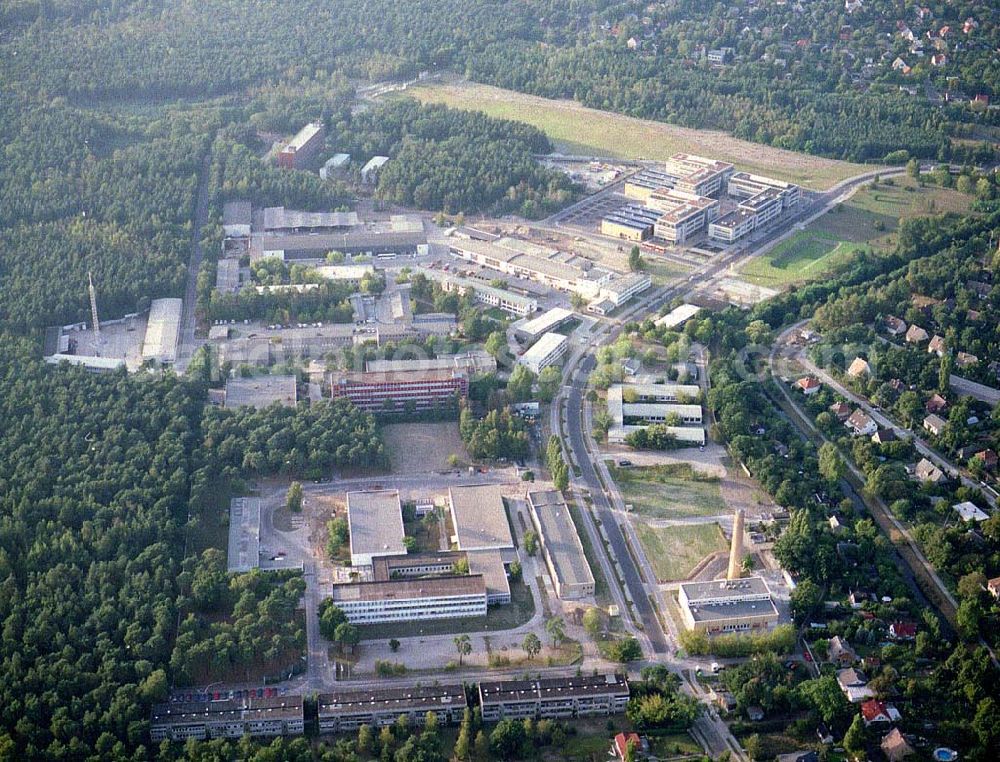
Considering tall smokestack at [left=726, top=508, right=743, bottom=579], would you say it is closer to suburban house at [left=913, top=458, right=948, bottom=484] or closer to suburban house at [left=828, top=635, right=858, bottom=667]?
suburban house at [left=828, top=635, right=858, bottom=667]

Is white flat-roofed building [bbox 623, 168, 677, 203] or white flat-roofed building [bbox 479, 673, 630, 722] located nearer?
white flat-roofed building [bbox 479, 673, 630, 722]

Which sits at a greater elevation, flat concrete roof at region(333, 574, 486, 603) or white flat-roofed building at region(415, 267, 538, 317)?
white flat-roofed building at region(415, 267, 538, 317)

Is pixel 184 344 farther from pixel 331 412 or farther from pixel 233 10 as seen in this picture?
pixel 233 10

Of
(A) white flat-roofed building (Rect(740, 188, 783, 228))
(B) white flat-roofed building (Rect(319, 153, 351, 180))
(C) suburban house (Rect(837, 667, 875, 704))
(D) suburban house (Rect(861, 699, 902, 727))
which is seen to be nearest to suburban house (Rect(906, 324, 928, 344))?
(A) white flat-roofed building (Rect(740, 188, 783, 228))

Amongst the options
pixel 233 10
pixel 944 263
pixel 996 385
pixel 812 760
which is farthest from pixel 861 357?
pixel 233 10

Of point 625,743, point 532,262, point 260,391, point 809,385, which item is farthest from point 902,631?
point 532,262

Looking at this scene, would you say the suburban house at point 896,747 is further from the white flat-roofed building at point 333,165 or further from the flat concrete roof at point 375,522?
the white flat-roofed building at point 333,165
